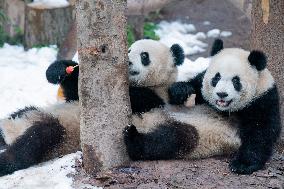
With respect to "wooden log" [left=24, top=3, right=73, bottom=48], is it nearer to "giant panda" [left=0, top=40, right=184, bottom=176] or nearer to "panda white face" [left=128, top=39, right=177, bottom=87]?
"giant panda" [left=0, top=40, right=184, bottom=176]

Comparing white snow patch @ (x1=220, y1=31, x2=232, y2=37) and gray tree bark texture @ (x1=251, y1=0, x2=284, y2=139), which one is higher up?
gray tree bark texture @ (x1=251, y1=0, x2=284, y2=139)

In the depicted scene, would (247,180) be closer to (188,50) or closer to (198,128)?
(198,128)

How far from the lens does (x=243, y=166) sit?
362 centimetres

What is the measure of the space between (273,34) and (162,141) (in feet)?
5.76

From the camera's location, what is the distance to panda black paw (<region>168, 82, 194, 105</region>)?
12.8 ft

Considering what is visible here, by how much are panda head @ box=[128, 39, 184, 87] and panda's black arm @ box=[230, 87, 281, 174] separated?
2.35 feet

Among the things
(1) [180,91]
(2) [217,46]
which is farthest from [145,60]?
(2) [217,46]

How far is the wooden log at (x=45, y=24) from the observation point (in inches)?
314

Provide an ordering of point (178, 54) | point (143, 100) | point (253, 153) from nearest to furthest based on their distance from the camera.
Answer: point (253, 153) → point (143, 100) → point (178, 54)

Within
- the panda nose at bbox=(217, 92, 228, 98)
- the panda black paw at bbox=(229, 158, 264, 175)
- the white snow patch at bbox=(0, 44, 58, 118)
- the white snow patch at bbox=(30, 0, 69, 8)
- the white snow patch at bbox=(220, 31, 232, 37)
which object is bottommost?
the white snow patch at bbox=(0, 44, 58, 118)

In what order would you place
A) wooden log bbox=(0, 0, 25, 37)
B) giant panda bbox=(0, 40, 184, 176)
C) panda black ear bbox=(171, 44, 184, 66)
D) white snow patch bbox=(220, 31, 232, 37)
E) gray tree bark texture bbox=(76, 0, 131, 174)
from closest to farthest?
gray tree bark texture bbox=(76, 0, 131, 174) < giant panda bbox=(0, 40, 184, 176) < panda black ear bbox=(171, 44, 184, 66) < wooden log bbox=(0, 0, 25, 37) < white snow patch bbox=(220, 31, 232, 37)

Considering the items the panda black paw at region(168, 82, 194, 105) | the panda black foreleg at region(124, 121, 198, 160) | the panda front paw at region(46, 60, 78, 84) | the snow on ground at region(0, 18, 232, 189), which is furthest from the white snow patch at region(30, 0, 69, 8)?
the panda black foreleg at region(124, 121, 198, 160)

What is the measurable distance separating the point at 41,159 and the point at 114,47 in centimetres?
106

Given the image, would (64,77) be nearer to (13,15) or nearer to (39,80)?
(39,80)
